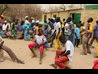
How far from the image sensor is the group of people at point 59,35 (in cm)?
329

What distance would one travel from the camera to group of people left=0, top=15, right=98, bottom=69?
3.29 meters

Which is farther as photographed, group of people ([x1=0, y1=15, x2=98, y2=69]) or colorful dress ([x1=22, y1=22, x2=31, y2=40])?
colorful dress ([x1=22, y1=22, x2=31, y2=40])

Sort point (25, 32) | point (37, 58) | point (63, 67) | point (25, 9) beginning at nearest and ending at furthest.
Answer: point (63, 67), point (37, 58), point (25, 32), point (25, 9)

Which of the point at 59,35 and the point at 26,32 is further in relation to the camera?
the point at 26,32

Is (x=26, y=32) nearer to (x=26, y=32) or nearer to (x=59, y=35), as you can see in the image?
(x=26, y=32)

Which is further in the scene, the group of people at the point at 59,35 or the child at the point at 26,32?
the child at the point at 26,32

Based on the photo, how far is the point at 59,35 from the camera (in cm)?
548

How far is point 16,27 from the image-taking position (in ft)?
28.4

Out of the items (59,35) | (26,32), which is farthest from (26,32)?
(59,35)

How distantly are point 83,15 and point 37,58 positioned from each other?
5916 mm

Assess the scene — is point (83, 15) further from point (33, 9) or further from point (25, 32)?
point (33, 9)

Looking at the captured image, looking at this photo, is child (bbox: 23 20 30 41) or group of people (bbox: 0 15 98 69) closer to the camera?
group of people (bbox: 0 15 98 69)

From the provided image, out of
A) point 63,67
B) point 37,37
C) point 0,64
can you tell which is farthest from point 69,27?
point 0,64

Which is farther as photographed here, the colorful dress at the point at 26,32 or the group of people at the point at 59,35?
the colorful dress at the point at 26,32
